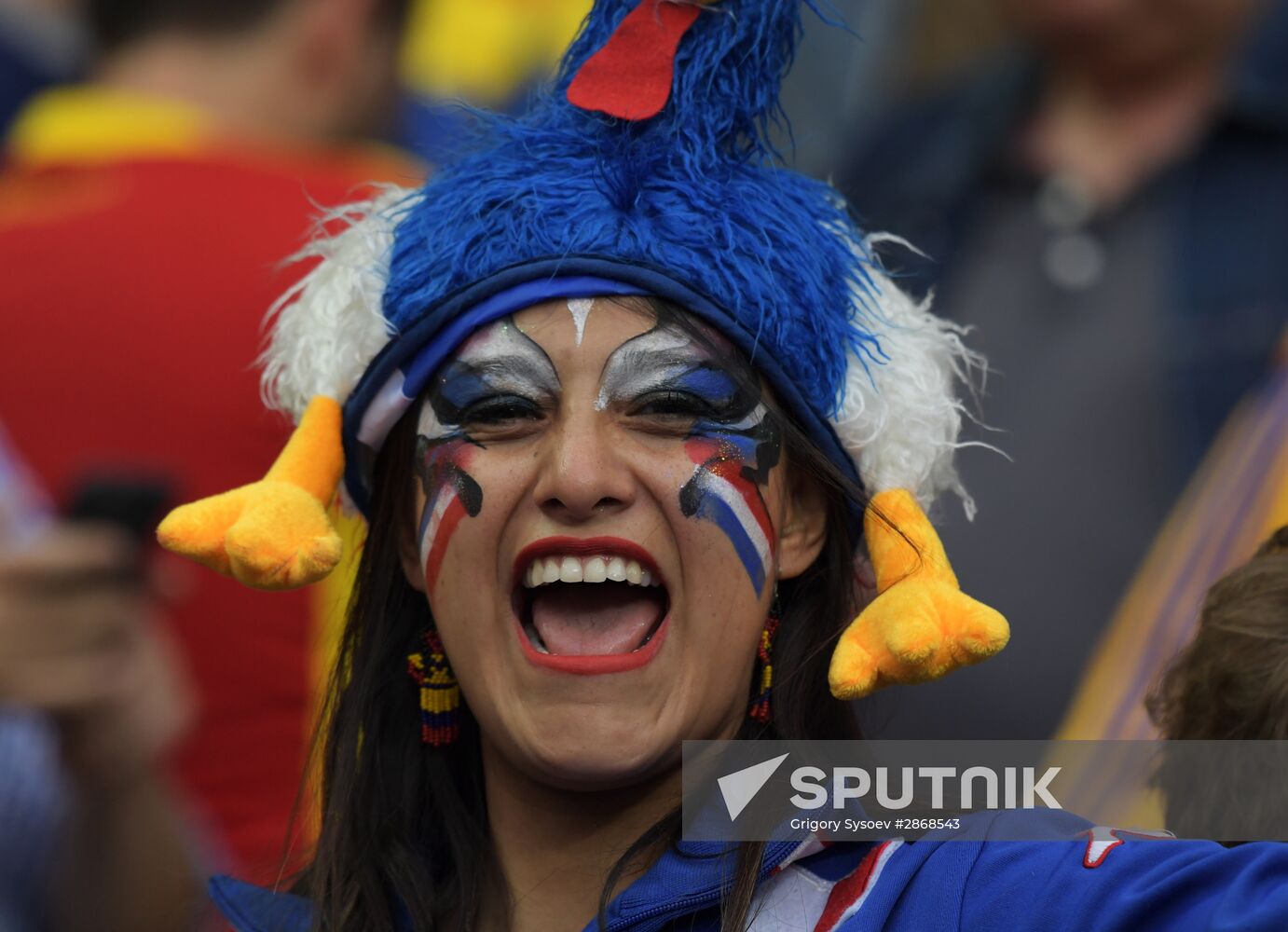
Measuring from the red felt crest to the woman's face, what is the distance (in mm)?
261

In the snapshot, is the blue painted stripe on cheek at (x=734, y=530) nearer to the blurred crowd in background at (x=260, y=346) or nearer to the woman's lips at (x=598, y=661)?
the woman's lips at (x=598, y=661)

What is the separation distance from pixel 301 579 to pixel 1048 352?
2025 millimetres

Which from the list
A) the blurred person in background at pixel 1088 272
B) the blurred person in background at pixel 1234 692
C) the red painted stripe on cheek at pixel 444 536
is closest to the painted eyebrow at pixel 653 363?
the red painted stripe on cheek at pixel 444 536

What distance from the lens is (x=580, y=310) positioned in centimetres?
243

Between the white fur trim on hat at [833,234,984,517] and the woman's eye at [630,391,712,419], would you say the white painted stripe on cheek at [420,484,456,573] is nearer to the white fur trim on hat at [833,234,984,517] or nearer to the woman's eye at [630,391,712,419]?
the woman's eye at [630,391,712,419]

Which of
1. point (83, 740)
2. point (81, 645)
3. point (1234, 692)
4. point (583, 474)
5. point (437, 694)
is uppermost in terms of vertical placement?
point (583, 474)

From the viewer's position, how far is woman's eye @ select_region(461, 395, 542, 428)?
7.96 feet

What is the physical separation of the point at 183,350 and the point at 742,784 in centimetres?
157

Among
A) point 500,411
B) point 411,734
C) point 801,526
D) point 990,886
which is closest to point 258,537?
point 500,411

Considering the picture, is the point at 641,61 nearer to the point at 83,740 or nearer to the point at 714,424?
the point at 714,424

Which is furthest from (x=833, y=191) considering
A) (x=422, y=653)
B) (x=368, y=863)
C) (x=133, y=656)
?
(x=133, y=656)

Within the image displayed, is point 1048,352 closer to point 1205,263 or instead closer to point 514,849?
→ point 1205,263

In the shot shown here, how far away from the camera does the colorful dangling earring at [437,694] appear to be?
2.61 m

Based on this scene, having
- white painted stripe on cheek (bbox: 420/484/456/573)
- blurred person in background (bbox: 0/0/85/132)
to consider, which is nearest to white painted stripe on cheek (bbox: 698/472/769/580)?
white painted stripe on cheek (bbox: 420/484/456/573)
